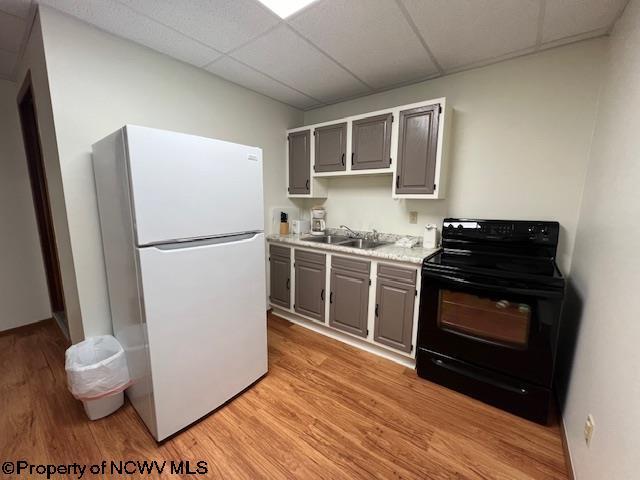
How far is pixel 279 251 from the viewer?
2768 mm

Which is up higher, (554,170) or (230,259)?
(554,170)

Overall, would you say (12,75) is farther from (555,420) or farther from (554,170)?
(555,420)

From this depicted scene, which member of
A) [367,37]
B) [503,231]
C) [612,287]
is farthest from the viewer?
[503,231]

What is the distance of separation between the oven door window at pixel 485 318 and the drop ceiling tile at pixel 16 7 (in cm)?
300

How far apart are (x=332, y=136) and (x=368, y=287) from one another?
5.03ft

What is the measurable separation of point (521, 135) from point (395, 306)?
163cm

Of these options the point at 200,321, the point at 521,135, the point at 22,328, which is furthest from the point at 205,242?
the point at 22,328

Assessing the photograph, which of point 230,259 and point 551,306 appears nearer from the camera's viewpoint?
point 551,306

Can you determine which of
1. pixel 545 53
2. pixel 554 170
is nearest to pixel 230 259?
pixel 554 170

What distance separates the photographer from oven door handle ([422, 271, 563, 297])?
145 centimetres

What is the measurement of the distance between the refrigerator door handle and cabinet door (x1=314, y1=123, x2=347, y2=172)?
1.28 metres

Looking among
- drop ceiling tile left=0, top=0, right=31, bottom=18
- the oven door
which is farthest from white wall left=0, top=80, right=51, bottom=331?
the oven door

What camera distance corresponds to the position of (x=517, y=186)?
2.00m

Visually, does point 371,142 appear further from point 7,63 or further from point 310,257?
point 7,63
